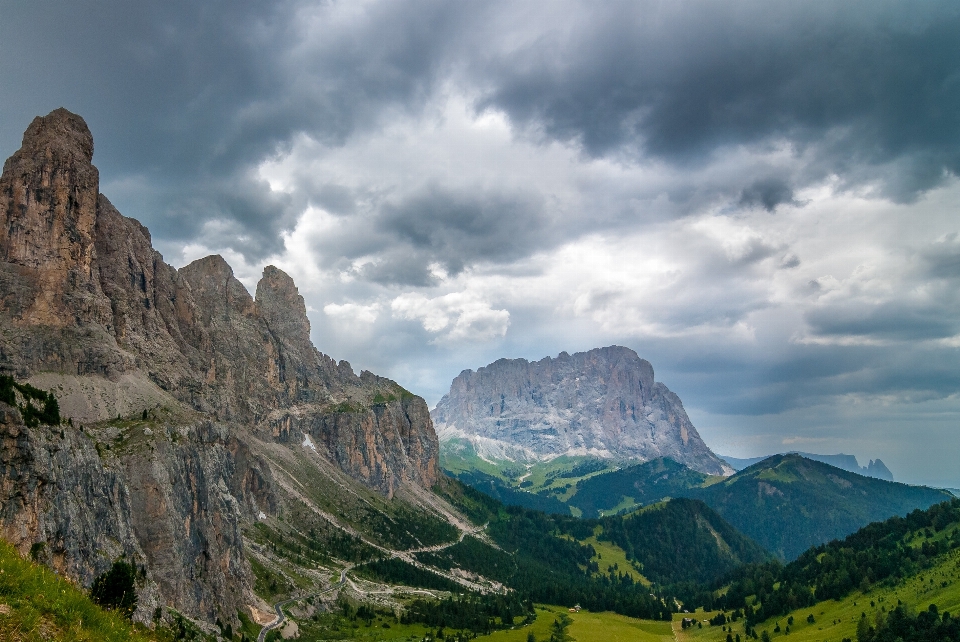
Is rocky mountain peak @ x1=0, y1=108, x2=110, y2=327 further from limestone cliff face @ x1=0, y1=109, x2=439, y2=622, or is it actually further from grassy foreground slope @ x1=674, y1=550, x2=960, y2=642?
grassy foreground slope @ x1=674, y1=550, x2=960, y2=642

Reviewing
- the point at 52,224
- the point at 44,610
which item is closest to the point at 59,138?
the point at 52,224

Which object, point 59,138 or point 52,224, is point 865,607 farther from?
point 59,138

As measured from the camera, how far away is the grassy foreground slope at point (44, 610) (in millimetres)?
15195

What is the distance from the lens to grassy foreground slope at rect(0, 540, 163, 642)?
598 inches

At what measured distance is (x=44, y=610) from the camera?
16.3 meters

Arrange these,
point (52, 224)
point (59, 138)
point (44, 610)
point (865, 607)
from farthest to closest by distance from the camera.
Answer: point (59, 138)
point (52, 224)
point (865, 607)
point (44, 610)

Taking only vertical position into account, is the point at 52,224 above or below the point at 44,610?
above

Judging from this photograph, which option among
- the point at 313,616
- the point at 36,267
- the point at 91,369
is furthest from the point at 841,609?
the point at 36,267

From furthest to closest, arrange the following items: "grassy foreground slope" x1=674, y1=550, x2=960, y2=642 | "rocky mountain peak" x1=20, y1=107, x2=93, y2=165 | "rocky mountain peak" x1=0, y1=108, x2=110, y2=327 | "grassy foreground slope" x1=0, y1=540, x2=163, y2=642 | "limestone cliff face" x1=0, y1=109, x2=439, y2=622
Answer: "rocky mountain peak" x1=20, y1=107, x2=93, y2=165, "rocky mountain peak" x1=0, y1=108, x2=110, y2=327, "grassy foreground slope" x1=674, y1=550, x2=960, y2=642, "limestone cliff face" x1=0, y1=109, x2=439, y2=622, "grassy foreground slope" x1=0, y1=540, x2=163, y2=642

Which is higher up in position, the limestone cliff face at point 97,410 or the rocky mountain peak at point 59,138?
the rocky mountain peak at point 59,138

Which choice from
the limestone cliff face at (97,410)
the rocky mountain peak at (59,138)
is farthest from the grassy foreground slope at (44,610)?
the rocky mountain peak at (59,138)

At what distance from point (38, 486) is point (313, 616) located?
112m

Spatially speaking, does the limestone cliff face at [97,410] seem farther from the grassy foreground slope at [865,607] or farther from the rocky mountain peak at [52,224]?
the grassy foreground slope at [865,607]

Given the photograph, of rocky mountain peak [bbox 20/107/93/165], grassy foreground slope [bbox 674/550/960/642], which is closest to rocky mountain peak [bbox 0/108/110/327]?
rocky mountain peak [bbox 20/107/93/165]
